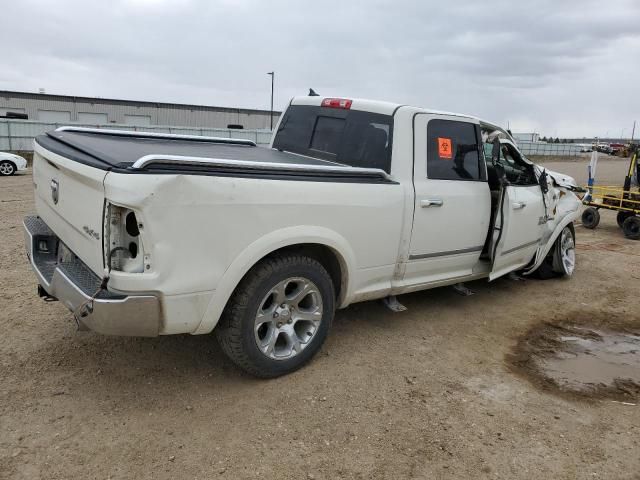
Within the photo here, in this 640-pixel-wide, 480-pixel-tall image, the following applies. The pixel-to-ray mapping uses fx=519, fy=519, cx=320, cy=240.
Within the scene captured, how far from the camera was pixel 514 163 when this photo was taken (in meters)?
5.68

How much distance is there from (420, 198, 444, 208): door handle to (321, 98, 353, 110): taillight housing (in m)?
1.09

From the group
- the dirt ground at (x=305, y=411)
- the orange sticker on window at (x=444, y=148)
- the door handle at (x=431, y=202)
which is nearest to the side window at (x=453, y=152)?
the orange sticker on window at (x=444, y=148)

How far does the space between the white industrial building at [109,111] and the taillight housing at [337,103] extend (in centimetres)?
3317

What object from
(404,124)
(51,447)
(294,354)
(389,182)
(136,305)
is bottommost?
(51,447)

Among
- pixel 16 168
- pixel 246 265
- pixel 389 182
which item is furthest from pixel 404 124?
pixel 16 168

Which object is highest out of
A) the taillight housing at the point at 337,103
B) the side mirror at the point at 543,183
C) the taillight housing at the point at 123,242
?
the taillight housing at the point at 337,103

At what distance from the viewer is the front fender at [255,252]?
3.04 meters

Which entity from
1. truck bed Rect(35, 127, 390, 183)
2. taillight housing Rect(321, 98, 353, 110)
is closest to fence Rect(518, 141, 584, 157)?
taillight housing Rect(321, 98, 353, 110)

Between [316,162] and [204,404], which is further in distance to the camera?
[316,162]

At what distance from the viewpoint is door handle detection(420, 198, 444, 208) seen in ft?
13.4

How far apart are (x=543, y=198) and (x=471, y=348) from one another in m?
2.20

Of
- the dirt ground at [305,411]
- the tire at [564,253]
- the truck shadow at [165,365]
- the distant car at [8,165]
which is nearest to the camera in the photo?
the dirt ground at [305,411]

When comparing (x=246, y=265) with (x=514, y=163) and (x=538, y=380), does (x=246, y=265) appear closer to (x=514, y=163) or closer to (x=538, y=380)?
(x=538, y=380)

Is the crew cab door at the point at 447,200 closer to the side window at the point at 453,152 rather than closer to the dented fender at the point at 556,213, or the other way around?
the side window at the point at 453,152
